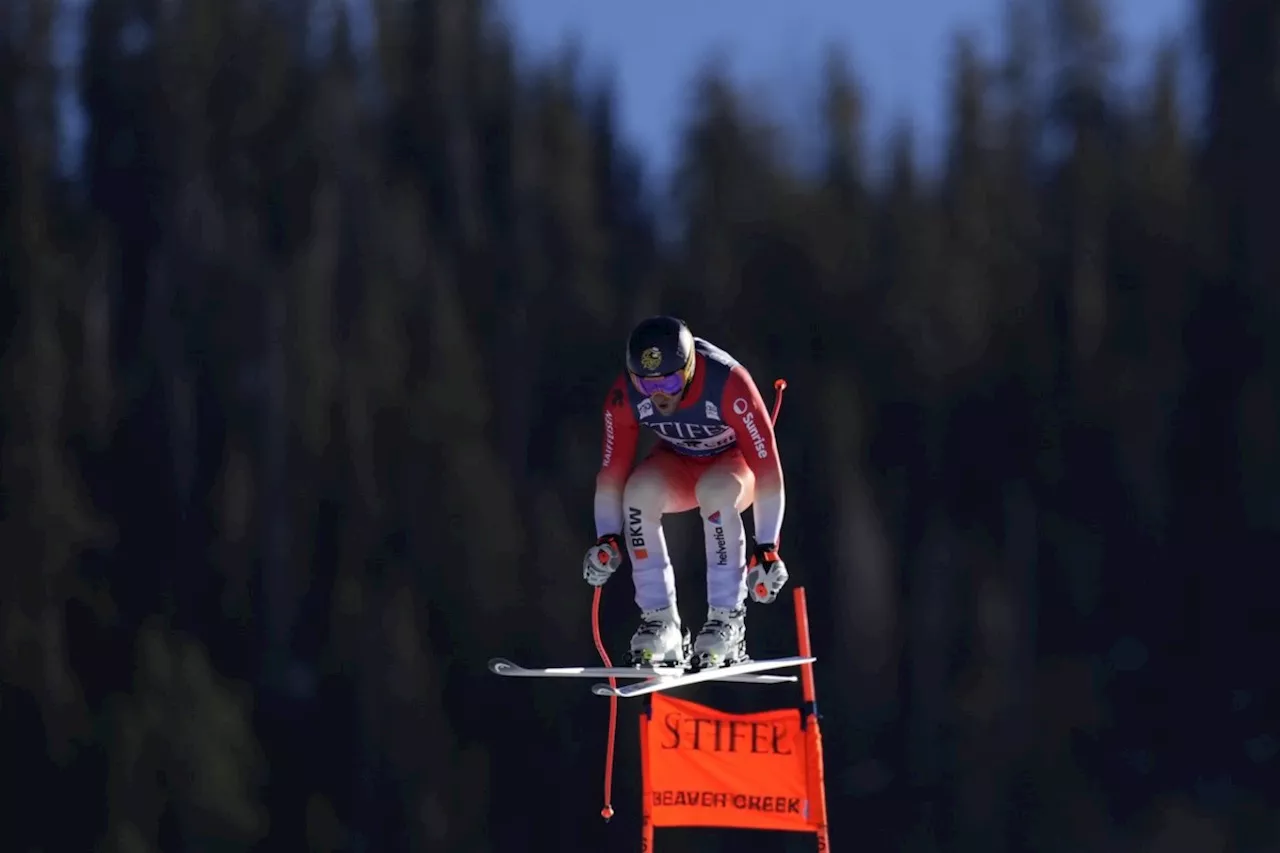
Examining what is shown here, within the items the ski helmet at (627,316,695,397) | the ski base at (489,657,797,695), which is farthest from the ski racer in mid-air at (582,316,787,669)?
the ski base at (489,657,797,695)

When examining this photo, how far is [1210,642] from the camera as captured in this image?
2444 cm

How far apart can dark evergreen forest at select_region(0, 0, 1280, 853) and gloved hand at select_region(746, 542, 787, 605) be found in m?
14.4

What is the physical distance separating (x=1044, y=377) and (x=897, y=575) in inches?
111

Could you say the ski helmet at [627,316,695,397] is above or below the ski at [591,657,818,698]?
above

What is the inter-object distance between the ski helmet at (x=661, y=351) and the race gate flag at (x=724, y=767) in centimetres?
138

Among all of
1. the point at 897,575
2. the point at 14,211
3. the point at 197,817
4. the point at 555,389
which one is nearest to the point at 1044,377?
the point at 897,575

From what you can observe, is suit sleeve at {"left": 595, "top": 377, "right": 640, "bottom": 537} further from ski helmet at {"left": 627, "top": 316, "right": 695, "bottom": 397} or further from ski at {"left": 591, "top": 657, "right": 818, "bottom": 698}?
ski at {"left": 591, "top": 657, "right": 818, "bottom": 698}

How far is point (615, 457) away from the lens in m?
9.30

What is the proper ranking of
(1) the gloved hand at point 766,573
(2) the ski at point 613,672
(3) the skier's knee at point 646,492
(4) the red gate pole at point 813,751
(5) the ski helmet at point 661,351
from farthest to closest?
(3) the skier's knee at point 646,492
(4) the red gate pole at point 813,751
(1) the gloved hand at point 766,573
(5) the ski helmet at point 661,351
(2) the ski at point 613,672

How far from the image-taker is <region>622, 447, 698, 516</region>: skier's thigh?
9.18m

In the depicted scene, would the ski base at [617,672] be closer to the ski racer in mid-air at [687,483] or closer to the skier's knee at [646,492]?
the ski racer in mid-air at [687,483]

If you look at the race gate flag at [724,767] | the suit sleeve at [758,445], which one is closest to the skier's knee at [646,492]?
the suit sleeve at [758,445]

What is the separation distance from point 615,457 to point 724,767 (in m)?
1.34

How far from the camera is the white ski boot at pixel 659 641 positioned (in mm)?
9188
